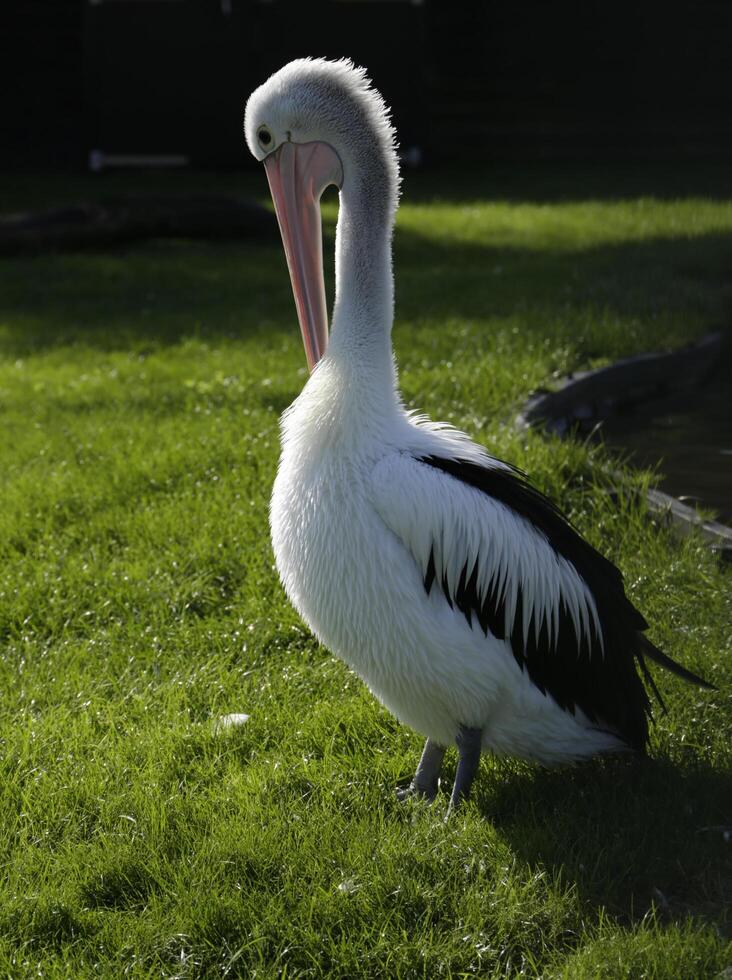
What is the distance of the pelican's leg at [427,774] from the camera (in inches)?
121

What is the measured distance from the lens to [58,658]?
383 centimetres

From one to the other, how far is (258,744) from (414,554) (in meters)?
0.81

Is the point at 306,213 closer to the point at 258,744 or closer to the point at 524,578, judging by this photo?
the point at 524,578

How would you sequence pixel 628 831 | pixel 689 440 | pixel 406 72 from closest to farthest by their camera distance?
pixel 628 831 → pixel 689 440 → pixel 406 72

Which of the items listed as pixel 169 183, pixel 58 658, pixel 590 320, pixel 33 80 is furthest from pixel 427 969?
pixel 33 80

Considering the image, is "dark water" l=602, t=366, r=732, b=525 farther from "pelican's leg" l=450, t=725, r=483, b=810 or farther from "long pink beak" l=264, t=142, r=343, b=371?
"pelican's leg" l=450, t=725, r=483, b=810

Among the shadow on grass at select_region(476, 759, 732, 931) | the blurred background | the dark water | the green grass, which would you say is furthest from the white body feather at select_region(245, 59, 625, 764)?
the blurred background

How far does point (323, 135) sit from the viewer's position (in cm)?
314

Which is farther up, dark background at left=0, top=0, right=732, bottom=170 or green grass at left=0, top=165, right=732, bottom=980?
dark background at left=0, top=0, right=732, bottom=170

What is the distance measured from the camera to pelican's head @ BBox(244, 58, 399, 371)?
310cm

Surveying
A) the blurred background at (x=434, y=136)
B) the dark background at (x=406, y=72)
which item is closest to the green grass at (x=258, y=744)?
the blurred background at (x=434, y=136)

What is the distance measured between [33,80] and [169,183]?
3.32 metres

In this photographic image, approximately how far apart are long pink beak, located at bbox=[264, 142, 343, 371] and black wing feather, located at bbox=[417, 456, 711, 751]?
27.5 inches

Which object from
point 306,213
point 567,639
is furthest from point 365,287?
point 567,639
